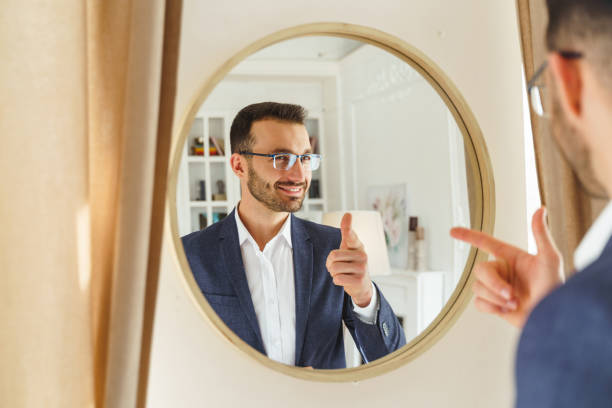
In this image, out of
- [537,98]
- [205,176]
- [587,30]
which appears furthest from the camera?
[205,176]

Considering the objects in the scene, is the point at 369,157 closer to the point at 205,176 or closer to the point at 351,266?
the point at 351,266

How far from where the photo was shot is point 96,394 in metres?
0.88

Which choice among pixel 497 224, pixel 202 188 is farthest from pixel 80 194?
pixel 497 224

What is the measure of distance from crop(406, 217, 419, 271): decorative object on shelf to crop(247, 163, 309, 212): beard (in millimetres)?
250

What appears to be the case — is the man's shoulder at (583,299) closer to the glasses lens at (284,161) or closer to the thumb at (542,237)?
the thumb at (542,237)

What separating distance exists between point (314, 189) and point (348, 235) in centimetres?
12

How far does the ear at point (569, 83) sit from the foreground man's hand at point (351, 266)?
2.02 ft

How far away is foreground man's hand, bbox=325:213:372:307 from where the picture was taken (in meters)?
1.12

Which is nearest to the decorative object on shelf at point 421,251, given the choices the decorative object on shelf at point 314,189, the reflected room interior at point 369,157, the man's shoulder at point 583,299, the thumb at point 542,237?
the reflected room interior at point 369,157

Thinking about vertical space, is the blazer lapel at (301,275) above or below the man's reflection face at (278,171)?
below

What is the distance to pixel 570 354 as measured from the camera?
15.8 inches

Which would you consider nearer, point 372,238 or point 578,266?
point 578,266

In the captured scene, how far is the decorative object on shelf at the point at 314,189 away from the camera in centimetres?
111

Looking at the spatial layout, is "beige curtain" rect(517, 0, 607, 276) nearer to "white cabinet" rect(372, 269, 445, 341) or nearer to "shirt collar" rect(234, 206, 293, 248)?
"white cabinet" rect(372, 269, 445, 341)
